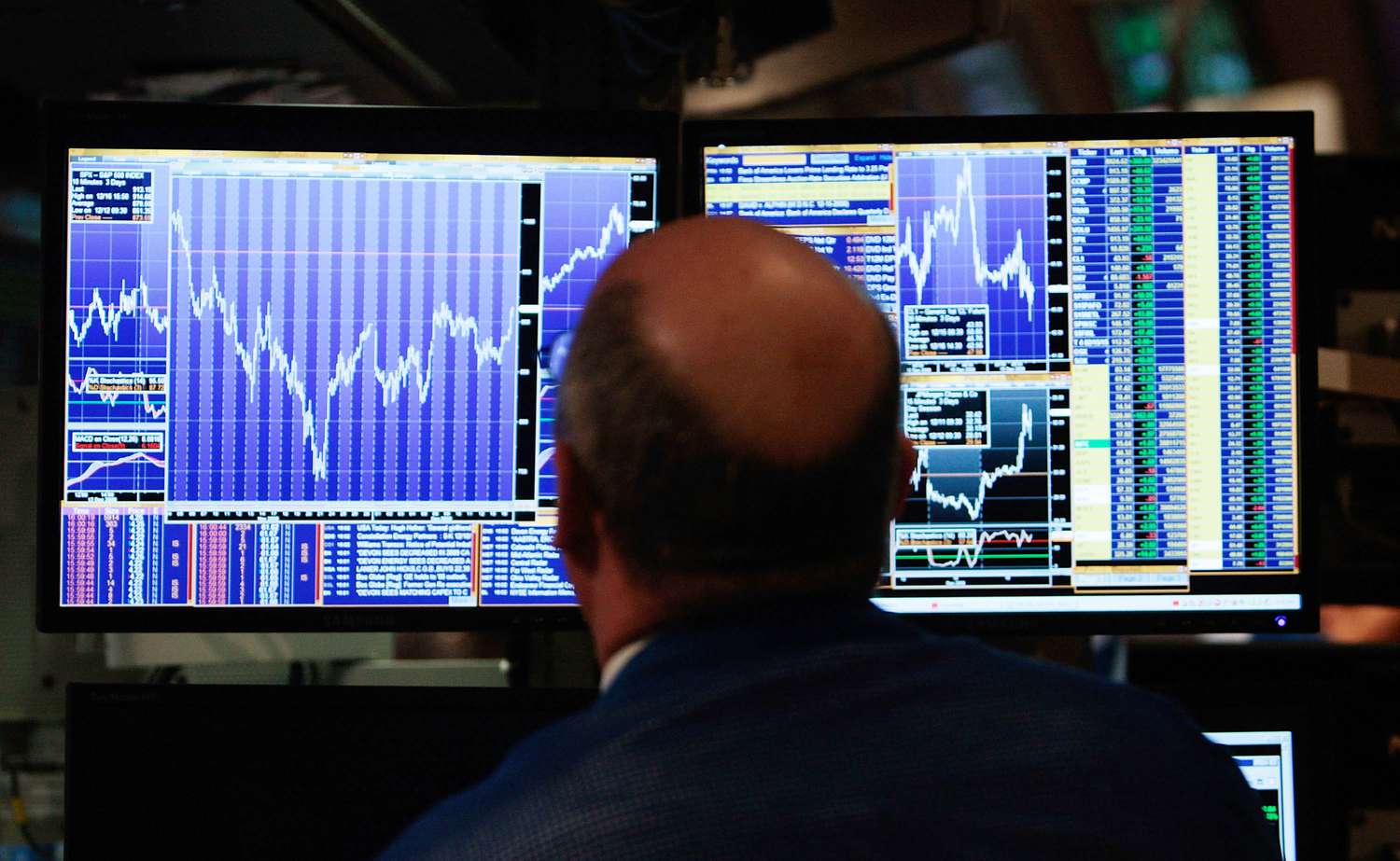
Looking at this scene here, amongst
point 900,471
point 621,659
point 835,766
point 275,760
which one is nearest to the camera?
point 835,766

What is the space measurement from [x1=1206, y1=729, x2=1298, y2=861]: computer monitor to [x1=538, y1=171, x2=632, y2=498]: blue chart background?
748 millimetres

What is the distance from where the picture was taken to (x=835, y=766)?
25.7 inches

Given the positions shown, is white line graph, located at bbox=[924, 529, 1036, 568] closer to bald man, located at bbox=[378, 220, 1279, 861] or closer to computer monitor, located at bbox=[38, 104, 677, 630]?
computer monitor, located at bbox=[38, 104, 677, 630]

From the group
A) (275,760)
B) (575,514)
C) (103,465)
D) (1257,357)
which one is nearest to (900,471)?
(575,514)

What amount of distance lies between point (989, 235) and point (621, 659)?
2.61 ft

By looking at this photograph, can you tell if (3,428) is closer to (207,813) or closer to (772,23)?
(207,813)

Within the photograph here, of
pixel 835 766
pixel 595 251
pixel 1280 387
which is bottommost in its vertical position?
pixel 835 766

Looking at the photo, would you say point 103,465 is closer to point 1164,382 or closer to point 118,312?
point 118,312

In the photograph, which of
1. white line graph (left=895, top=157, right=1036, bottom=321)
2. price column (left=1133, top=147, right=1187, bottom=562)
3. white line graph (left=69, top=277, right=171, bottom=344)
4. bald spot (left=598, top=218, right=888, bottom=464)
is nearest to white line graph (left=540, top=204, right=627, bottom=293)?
white line graph (left=895, top=157, right=1036, bottom=321)

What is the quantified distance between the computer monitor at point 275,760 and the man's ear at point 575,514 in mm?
570

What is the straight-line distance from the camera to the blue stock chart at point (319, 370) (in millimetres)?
1386

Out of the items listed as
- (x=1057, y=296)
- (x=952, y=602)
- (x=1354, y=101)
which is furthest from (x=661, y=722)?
(x=1354, y=101)

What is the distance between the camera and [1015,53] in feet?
11.0

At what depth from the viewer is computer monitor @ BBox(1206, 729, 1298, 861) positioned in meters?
1.41
